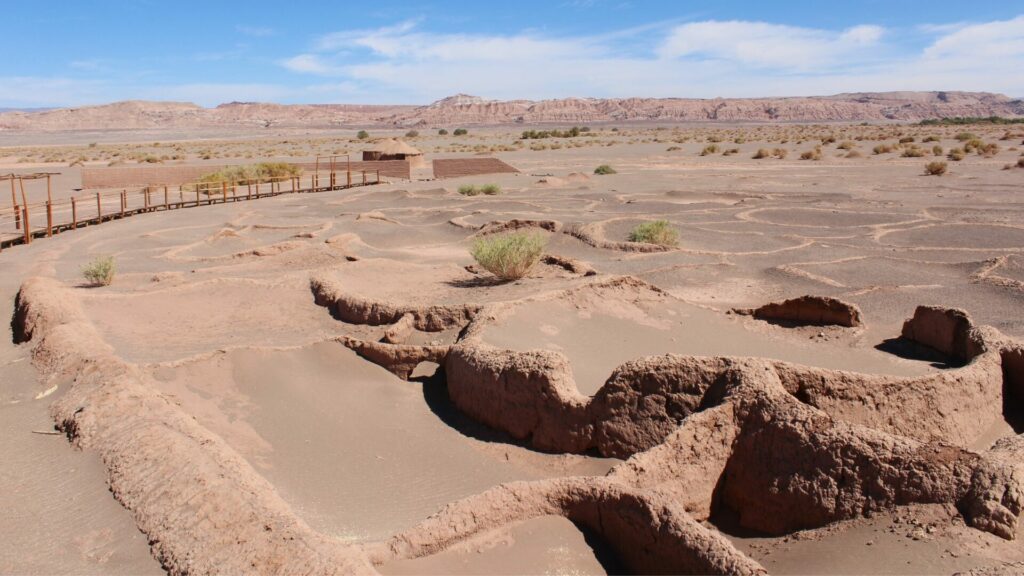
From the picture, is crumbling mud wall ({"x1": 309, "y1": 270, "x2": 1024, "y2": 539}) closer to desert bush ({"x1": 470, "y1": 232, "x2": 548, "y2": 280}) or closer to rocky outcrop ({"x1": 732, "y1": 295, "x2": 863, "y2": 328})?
rocky outcrop ({"x1": 732, "y1": 295, "x2": 863, "y2": 328})

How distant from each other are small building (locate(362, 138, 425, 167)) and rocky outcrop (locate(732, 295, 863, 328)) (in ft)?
99.8

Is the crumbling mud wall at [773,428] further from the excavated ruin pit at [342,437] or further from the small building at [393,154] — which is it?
the small building at [393,154]

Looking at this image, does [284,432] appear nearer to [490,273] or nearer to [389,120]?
[490,273]

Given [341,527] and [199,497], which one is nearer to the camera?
[199,497]

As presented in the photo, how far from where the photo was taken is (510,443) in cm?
693

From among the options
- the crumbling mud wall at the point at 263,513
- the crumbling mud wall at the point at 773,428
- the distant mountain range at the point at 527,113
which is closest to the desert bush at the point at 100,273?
A: the crumbling mud wall at the point at 263,513

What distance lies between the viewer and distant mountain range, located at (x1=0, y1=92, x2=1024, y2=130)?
154750 mm

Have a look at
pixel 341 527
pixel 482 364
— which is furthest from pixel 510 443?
pixel 341 527

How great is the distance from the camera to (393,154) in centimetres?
3909

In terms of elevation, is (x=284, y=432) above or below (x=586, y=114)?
below

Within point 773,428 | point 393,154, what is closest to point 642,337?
point 773,428

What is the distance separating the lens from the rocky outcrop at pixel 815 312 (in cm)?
958

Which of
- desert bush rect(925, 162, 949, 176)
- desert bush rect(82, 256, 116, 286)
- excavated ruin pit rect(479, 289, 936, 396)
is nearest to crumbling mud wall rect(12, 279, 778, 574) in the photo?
excavated ruin pit rect(479, 289, 936, 396)

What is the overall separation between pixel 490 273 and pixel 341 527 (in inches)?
288
